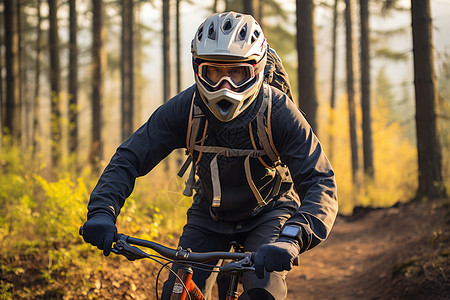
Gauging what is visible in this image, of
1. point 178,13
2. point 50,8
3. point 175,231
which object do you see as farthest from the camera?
point 178,13

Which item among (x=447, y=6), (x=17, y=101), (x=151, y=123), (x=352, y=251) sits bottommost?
(x=352, y=251)

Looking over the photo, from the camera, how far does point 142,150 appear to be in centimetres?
362

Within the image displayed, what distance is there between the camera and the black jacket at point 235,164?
3.24m

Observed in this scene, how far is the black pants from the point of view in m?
3.25

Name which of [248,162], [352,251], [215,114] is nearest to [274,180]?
[248,162]

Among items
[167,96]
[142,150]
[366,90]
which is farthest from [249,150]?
[167,96]

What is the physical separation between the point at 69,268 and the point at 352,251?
6239 millimetres

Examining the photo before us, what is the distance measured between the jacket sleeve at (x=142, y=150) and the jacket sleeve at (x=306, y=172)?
2.31 ft

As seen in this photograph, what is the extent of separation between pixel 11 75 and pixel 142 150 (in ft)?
47.9

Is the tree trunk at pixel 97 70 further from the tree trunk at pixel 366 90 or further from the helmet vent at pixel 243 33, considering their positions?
the helmet vent at pixel 243 33

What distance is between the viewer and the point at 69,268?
20.3 feet

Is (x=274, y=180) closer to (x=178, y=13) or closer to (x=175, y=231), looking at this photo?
(x=175, y=231)

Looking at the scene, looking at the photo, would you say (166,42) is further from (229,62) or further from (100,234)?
(100,234)

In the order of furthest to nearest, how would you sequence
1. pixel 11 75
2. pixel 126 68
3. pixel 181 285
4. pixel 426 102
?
pixel 126 68 < pixel 11 75 < pixel 426 102 < pixel 181 285
